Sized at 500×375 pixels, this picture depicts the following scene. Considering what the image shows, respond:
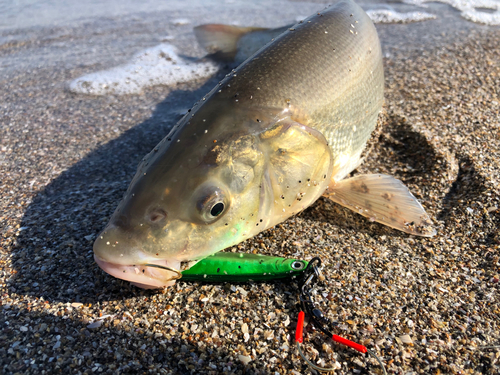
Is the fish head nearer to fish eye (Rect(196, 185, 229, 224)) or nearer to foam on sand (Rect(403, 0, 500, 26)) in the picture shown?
fish eye (Rect(196, 185, 229, 224))

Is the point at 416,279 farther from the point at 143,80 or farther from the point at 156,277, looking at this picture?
the point at 143,80

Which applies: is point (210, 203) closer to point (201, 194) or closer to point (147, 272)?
point (201, 194)

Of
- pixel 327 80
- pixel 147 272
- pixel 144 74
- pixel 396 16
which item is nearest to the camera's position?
pixel 147 272

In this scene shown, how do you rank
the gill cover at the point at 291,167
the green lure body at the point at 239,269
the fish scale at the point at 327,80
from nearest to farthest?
1. the green lure body at the point at 239,269
2. the gill cover at the point at 291,167
3. the fish scale at the point at 327,80

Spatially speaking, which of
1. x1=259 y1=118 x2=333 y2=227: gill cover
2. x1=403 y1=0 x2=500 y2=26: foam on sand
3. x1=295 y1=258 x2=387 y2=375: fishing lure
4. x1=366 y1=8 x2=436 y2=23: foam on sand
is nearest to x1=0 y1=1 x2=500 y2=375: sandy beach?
x1=295 y1=258 x2=387 y2=375: fishing lure

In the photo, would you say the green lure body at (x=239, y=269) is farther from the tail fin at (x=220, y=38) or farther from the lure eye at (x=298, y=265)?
the tail fin at (x=220, y=38)

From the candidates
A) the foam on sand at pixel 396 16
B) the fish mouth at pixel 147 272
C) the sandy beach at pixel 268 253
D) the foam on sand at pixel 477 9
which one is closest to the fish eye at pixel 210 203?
the fish mouth at pixel 147 272

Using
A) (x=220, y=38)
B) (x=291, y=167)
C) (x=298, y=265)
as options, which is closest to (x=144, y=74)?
(x=220, y=38)
